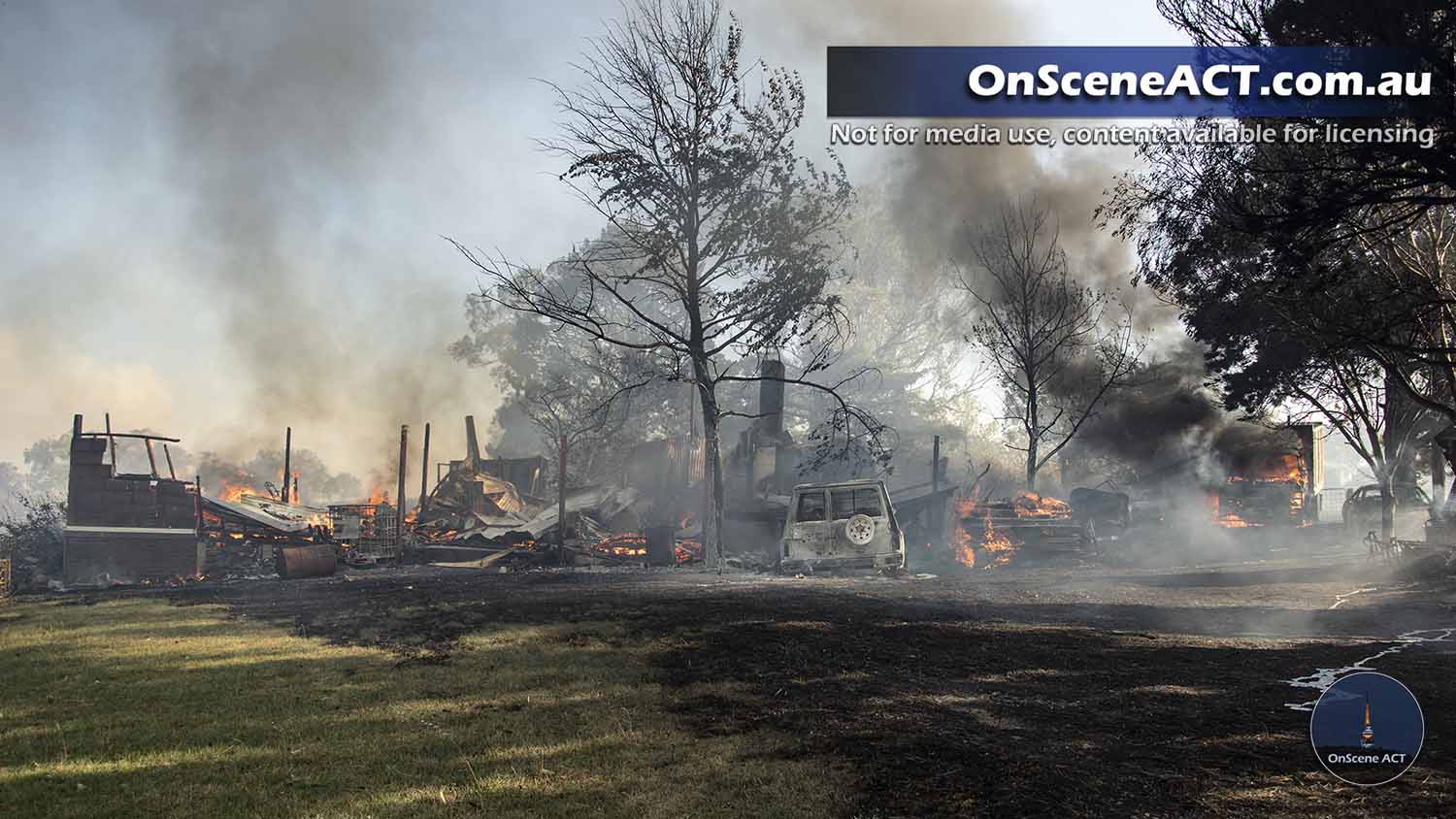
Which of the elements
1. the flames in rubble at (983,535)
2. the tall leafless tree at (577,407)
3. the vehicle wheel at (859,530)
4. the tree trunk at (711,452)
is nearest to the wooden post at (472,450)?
the tall leafless tree at (577,407)

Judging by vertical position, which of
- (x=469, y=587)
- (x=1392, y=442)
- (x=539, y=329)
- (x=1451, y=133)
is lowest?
(x=469, y=587)

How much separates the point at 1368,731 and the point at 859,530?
38.5ft

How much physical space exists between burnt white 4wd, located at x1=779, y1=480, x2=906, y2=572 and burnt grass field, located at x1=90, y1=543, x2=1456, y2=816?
52 centimetres

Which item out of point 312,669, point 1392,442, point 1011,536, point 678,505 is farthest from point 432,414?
point 312,669

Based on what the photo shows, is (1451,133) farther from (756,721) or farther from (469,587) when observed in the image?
(469,587)

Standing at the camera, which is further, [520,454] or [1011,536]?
[520,454]

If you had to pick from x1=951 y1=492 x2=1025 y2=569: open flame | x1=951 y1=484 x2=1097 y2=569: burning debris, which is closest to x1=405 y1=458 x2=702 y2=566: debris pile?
x1=951 y1=492 x2=1025 y2=569: open flame

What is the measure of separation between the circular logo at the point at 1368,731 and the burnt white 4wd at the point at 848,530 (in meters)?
10.6

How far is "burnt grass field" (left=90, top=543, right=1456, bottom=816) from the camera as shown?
5062mm

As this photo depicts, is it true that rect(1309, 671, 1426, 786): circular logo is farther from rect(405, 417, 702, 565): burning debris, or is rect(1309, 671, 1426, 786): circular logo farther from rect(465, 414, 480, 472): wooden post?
rect(465, 414, 480, 472): wooden post

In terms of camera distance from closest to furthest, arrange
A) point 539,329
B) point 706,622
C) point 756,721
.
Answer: point 756,721 → point 706,622 → point 539,329

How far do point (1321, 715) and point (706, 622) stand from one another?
6.24 meters

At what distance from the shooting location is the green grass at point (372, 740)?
5.13 m

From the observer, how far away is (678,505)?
31.4 metres
